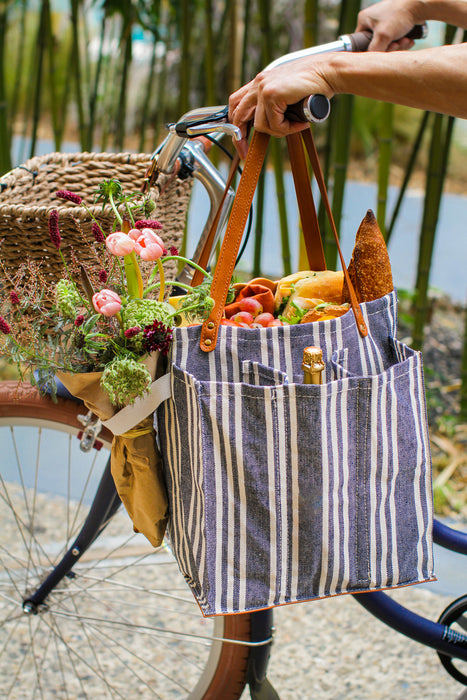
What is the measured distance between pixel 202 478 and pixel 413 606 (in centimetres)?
116

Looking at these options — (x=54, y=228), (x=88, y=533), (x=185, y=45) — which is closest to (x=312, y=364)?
(x=54, y=228)

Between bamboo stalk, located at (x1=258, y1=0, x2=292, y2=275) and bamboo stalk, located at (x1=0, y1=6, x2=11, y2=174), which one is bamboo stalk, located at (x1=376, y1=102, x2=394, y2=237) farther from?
bamboo stalk, located at (x1=0, y1=6, x2=11, y2=174)

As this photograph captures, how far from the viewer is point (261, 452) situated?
685 millimetres

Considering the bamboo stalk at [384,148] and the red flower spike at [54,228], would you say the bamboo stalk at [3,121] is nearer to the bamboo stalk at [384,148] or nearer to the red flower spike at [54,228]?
the bamboo stalk at [384,148]

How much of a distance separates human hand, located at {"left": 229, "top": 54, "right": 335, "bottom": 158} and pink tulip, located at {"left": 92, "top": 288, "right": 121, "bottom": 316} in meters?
0.25

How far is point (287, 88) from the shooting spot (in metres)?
0.67

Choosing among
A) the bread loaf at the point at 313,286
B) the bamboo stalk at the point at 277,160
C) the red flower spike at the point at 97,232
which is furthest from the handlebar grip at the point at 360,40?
the bamboo stalk at the point at 277,160

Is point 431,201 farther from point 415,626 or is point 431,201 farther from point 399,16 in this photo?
point 415,626

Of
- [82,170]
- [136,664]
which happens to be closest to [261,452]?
[82,170]

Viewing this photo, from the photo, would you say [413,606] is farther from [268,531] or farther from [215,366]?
[215,366]

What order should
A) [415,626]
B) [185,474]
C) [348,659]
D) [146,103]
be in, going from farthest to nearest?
1. [146,103]
2. [348,659]
3. [415,626]
4. [185,474]

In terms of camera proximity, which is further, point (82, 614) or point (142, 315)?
point (82, 614)

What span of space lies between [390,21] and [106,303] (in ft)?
2.20

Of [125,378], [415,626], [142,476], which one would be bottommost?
[415,626]
